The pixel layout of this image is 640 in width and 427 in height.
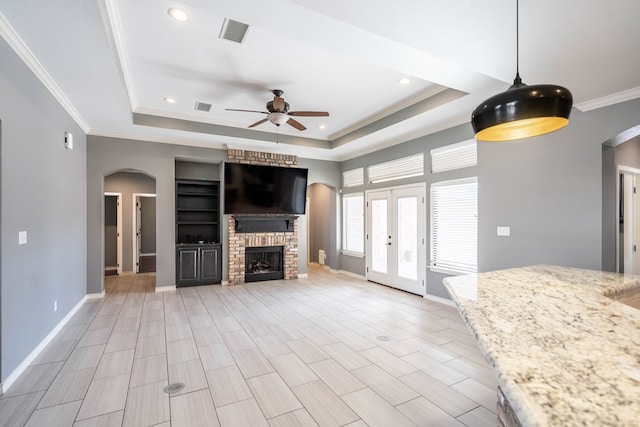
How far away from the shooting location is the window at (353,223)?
23.1 ft

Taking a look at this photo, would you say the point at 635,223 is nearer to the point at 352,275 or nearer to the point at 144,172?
the point at 352,275

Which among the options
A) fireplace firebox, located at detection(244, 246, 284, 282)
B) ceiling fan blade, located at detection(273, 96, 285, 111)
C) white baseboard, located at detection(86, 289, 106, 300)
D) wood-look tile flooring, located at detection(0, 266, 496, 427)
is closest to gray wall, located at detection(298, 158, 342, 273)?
fireplace firebox, located at detection(244, 246, 284, 282)

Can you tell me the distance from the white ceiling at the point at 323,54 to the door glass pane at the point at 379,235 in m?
1.85

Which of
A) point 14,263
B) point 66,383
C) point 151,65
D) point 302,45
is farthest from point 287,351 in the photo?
point 151,65

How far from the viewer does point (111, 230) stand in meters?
7.50

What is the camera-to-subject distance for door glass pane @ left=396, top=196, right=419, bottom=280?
554 centimetres

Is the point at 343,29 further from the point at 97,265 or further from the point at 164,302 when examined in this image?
the point at 97,265

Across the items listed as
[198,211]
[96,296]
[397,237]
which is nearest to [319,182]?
[397,237]

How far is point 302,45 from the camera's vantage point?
120 inches

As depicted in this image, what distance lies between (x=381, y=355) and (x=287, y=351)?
971 mm

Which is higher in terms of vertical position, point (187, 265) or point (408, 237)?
point (408, 237)

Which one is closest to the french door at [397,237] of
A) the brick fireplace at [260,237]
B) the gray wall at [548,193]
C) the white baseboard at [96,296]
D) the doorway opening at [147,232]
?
the gray wall at [548,193]

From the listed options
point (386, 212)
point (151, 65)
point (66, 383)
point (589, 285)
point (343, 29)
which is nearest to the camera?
point (589, 285)

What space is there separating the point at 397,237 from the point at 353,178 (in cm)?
200
